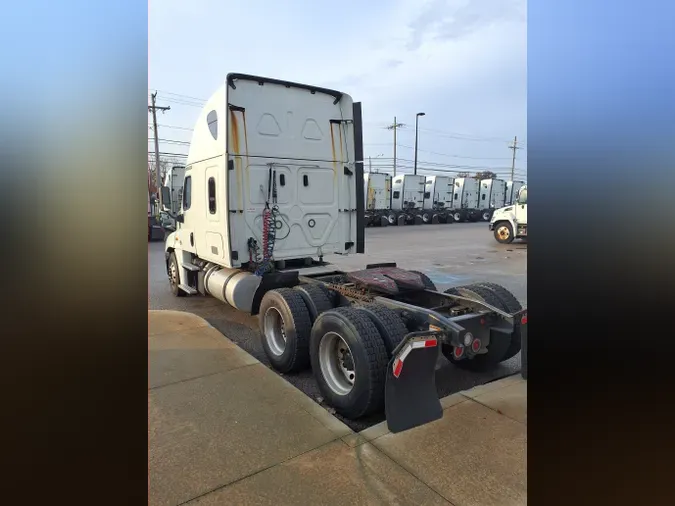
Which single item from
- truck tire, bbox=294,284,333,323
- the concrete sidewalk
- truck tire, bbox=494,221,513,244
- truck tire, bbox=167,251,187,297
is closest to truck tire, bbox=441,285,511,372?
the concrete sidewalk

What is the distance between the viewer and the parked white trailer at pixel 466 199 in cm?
3938

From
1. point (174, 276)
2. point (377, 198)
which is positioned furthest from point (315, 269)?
point (377, 198)

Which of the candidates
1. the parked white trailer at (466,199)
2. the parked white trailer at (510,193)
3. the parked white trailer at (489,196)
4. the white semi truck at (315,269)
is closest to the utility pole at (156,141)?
the white semi truck at (315,269)

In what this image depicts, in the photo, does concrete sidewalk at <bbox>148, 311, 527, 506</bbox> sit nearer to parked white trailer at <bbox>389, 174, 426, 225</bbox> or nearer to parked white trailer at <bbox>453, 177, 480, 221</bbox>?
parked white trailer at <bbox>389, 174, 426, 225</bbox>

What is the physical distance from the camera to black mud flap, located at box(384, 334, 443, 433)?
3.47 metres

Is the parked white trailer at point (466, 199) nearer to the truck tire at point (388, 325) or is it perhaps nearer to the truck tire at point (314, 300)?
the truck tire at point (314, 300)

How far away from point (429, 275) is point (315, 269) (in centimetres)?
581

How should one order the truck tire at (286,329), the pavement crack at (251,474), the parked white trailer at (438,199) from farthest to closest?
the parked white trailer at (438,199) → the truck tire at (286,329) → the pavement crack at (251,474)

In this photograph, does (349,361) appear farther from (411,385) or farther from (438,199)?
(438,199)

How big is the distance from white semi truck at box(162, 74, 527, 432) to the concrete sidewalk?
0.34 metres

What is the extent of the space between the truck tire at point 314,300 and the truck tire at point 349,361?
63cm
